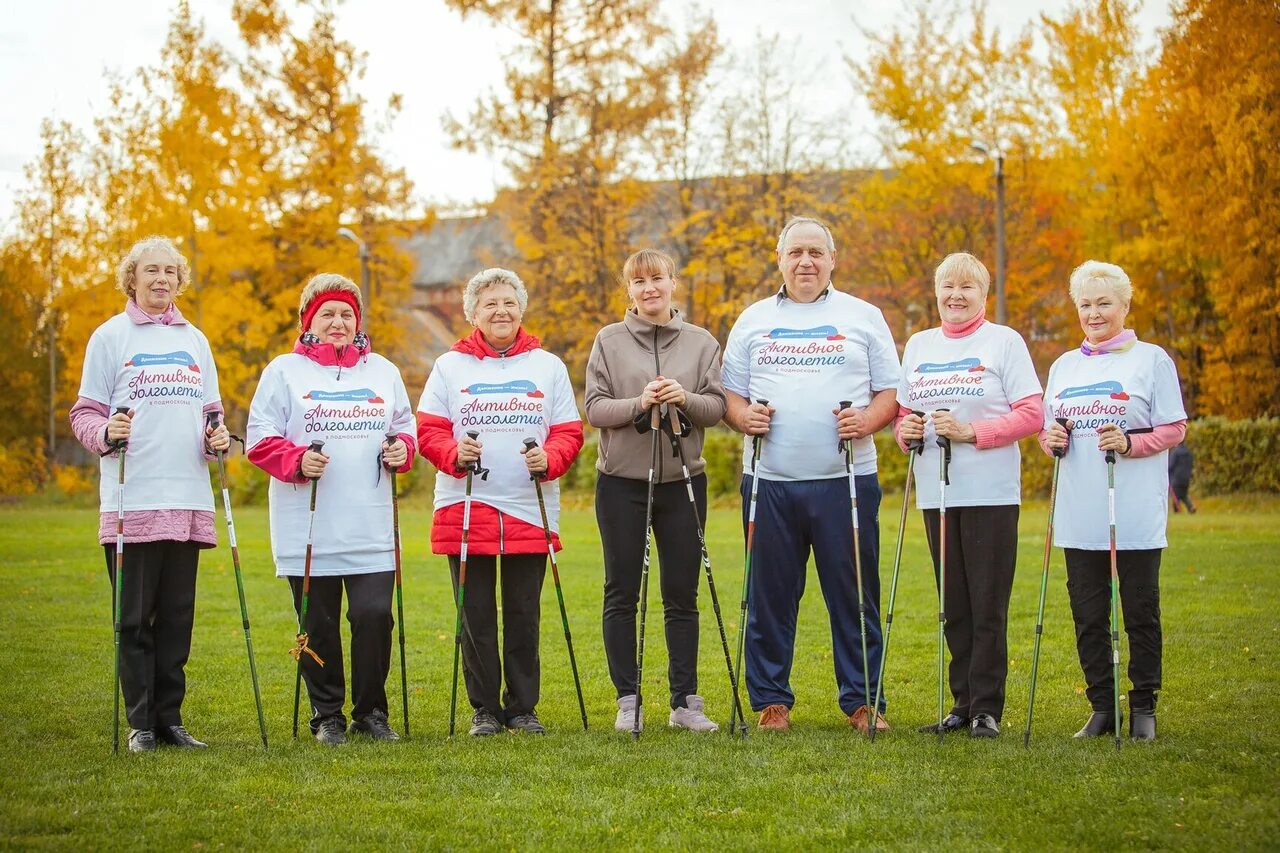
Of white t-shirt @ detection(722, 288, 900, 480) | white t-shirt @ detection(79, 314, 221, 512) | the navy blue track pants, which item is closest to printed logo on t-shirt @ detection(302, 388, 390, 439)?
white t-shirt @ detection(79, 314, 221, 512)

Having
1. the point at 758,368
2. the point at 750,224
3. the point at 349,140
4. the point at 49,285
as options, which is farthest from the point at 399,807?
the point at 49,285

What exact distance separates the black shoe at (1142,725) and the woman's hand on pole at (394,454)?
3.39 m

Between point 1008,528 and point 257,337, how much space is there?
22.2 m

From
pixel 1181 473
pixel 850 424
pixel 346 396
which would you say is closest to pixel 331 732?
pixel 346 396

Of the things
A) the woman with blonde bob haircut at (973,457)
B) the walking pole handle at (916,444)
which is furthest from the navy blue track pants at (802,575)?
the woman with blonde bob haircut at (973,457)

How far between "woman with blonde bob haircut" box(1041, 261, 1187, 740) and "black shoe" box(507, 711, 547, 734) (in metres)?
2.43

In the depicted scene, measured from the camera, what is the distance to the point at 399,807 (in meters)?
4.55

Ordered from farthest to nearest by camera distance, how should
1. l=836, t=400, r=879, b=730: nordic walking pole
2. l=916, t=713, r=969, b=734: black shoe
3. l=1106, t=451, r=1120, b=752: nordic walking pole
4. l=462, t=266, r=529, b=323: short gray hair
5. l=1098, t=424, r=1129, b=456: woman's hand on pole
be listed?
l=462, t=266, r=529, b=323: short gray hair, l=916, t=713, r=969, b=734: black shoe, l=836, t=400, r=879, b=730: nordic walking pole, l=1098, t=424, r=1129, b=456: woman's hand on pole, l=1106, t=451, r=1120, b=752: nordic walking pole

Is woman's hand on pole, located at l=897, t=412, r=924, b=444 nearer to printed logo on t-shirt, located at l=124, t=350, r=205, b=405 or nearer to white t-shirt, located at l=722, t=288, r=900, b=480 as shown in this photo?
white t-shirt, located at l=722, t=288, r=900, b=480

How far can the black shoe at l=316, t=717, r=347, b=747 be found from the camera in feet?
18.6

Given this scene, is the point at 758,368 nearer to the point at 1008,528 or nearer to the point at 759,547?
the point at 759,547

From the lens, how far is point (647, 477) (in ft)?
19.2

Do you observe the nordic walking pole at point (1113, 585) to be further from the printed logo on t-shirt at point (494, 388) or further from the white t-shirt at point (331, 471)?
the white t-shirt at point (331, 471)

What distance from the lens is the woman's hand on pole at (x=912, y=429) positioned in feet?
18.6
